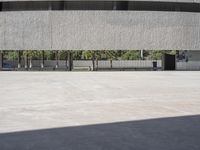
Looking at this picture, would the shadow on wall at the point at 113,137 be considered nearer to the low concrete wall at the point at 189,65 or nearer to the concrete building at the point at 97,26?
the concrete building at the point at 97,26

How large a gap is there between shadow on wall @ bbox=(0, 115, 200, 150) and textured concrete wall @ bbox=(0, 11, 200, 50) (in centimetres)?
3420

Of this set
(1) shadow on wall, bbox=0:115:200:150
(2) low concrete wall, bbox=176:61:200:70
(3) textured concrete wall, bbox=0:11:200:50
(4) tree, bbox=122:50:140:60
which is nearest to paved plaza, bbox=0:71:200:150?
(1) shadow on wall, bbox=0:115:200:150

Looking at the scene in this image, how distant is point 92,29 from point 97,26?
2.05 ft

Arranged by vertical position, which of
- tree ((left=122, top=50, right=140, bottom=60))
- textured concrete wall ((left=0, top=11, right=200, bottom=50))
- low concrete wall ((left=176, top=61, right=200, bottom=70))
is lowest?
low concrete wall ((left=176, top=61, right=200, bottom=70))

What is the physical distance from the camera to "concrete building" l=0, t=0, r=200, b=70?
43.2 m

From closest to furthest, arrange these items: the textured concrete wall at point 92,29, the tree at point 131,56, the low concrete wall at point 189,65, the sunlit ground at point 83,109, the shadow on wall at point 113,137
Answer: the shadow on wall at point 113,137 → the sunlit ground at point 83,109 → the textured concrete wall at point 92,29 → the low concrete wall at point 189,65 → the tree at point 131,56

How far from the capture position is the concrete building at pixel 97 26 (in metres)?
43.2

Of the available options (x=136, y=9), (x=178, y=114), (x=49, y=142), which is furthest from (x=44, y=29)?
(x=49, y=142)

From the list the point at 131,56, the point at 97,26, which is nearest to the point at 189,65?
the point at 97,26

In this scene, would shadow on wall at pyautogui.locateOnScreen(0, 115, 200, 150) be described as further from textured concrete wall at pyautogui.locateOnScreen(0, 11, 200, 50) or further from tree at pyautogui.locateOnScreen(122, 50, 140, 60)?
tree at pyautogui.locateOnScreen(122, 50, 140, 60)

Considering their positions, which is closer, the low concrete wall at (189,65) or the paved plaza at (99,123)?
the paved plaza at (99,123)

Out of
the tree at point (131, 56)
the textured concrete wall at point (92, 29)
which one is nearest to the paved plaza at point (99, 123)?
the textured concrete wall at point (92, 29)

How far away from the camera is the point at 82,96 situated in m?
16.0

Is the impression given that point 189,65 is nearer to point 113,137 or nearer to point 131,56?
point 131,56
